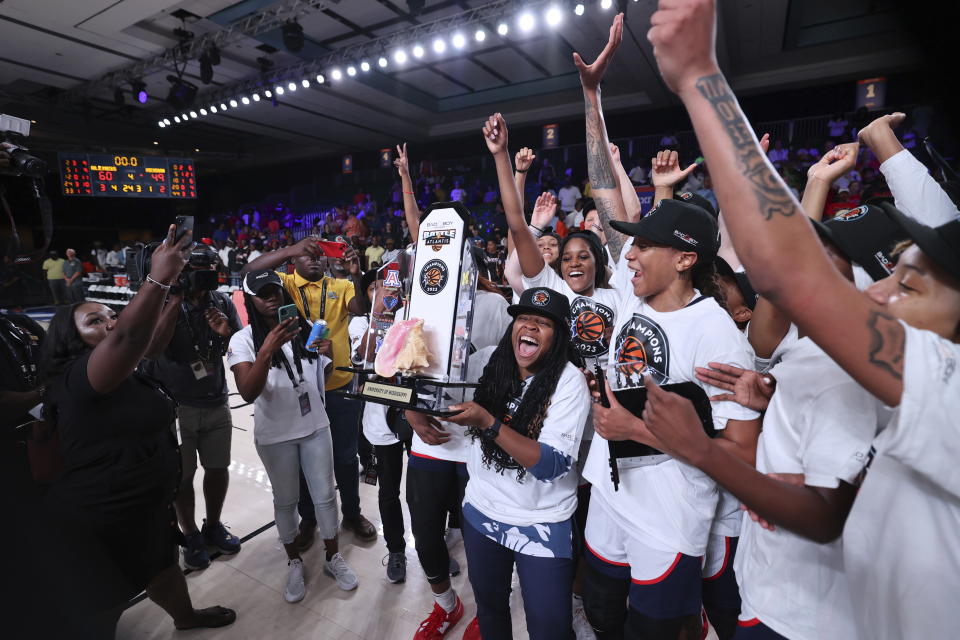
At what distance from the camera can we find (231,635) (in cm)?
Answer: 237

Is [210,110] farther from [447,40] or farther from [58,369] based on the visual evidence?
[58,369]

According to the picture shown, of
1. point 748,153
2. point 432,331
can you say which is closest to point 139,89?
point 432,331

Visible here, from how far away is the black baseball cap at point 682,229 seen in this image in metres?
1.61

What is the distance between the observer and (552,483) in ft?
5.90

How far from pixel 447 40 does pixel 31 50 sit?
8168 millimetres

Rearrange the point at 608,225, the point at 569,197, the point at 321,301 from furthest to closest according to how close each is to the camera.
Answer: the point at 569,197, the point at 321,301, the point at 608,225

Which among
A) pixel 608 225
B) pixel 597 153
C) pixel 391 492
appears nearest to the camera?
pixel 597 153

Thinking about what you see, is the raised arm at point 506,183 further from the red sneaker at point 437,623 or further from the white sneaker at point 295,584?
the white sneaker at point 295,584

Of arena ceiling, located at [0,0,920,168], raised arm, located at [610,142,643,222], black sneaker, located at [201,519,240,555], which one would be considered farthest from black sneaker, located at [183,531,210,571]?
arena ceiling, located at [0,0,920,168]

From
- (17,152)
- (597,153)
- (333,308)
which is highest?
(597,153)

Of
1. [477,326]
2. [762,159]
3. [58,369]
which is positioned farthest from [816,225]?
[58,369]

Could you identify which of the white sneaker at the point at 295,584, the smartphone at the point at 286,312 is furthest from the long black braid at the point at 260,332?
the white sneaker at the point at 295,584

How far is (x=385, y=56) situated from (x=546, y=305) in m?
8.41

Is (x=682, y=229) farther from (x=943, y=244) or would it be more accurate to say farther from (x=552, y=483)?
(x=552, y=483)
